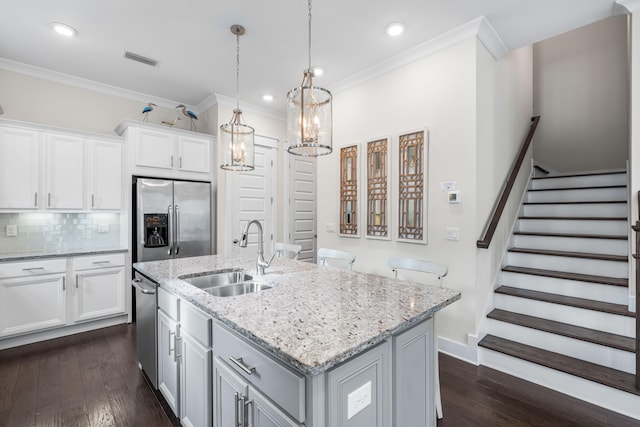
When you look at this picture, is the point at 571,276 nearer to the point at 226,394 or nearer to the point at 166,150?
the point at 226,394

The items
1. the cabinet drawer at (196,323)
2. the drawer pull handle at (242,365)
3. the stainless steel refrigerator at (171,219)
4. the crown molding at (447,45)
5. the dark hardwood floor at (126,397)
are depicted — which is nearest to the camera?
the drawer pull handle at (242,365)

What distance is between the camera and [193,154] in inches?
166

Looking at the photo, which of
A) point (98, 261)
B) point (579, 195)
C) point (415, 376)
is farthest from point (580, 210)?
point (98, 261)

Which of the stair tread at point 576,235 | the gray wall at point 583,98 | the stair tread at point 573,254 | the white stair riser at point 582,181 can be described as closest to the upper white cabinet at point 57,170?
the stair tread at point 573,254

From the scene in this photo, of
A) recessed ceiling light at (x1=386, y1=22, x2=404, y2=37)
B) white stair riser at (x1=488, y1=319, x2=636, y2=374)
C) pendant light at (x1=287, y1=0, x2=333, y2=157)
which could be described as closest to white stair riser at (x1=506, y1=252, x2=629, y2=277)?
white stair riser at (x1=488, y1=319, x2=636, y2=374)

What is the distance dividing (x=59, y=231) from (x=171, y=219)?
1262mm

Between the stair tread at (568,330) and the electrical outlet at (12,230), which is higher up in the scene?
the electrical outlet at (12,230)

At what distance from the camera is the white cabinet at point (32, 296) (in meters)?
2.95

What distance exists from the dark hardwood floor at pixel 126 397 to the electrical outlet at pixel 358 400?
1148mm

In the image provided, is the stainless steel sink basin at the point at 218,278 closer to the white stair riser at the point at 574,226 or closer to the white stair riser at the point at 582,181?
A: the white stair riser at the point at 574,226

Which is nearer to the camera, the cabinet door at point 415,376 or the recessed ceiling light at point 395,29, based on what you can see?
the cabinet door at point 415,376

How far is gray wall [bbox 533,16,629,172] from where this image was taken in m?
4.20

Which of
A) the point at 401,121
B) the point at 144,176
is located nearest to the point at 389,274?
the point at 401,121

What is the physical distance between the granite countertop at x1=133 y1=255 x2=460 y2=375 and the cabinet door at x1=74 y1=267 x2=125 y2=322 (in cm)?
168
